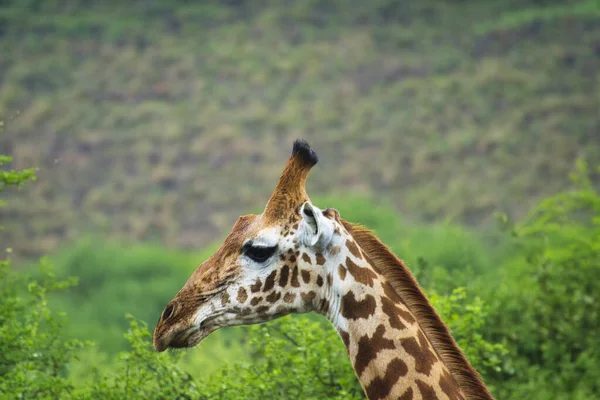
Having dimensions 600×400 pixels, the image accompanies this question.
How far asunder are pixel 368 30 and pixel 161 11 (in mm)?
11076

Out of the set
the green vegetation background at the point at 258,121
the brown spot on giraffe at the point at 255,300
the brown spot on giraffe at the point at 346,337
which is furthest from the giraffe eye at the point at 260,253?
the green vegetation background at the point at 258,121

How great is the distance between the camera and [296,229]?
516 cm

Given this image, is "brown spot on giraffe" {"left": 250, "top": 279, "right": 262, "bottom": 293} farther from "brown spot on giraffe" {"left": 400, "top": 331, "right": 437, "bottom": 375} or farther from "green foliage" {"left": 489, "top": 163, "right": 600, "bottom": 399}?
"green foliage" {"left": 489, "top": 163, "right": 600, "bottom": 399}

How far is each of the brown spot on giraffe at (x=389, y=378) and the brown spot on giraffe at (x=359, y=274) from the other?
18.1 inches

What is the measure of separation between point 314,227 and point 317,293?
39cm

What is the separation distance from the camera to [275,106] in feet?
137

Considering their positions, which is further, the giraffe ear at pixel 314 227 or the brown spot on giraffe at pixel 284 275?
the brown spot on giraffe at pixel 284 275

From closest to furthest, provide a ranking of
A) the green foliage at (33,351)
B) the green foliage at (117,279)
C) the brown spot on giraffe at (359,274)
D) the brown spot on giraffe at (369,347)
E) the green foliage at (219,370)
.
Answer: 1. the brown spot on giraffe at (369,347)
2. the brown spot on giraffe at (359,274)
3. the green foliage at (33,351)
4. the green foliage at (219,370)
5. the green foliage at (117,279)

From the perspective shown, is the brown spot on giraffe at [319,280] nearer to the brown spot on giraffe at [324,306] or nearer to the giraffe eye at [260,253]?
the brown spot on giraffe at [324,306]

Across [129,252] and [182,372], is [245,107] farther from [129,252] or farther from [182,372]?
[182,372]

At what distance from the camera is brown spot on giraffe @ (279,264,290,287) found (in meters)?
Result: 5.16

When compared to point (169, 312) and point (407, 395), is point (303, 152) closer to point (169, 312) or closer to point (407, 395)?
point (169, 312)

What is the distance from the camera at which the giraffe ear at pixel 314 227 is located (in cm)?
504

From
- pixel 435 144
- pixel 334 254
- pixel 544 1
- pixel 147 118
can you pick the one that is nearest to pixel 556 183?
pixel 435 144
